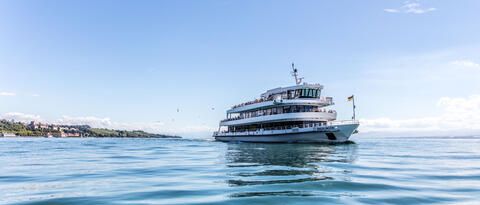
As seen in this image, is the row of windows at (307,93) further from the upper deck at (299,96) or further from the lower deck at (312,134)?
the lower deck at (312,134)

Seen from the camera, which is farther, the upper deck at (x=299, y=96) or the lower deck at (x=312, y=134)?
the upper deck at (x=299, y=96)

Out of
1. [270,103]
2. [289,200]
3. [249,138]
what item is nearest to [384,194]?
[289,200]

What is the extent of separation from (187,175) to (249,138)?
153 ft

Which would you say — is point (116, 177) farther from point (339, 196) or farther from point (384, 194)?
point (384, 194)

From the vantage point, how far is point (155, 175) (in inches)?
609

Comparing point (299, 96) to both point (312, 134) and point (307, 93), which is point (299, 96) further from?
point (312, 134)

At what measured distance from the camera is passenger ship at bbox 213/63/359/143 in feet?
164

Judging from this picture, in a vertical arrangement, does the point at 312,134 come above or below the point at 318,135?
above

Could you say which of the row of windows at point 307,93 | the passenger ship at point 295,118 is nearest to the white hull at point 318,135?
the passenger ship at point 295,118

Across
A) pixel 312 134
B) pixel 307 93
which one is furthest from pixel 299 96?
pixel 312 134

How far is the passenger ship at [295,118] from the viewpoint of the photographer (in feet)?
164

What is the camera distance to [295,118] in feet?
174

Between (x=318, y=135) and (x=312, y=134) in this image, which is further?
(x=312, y=134)

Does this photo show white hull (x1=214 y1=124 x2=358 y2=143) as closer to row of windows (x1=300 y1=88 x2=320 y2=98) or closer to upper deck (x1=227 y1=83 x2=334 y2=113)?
upper deck (x1=227 y1=83 x2=334 y2=113)
